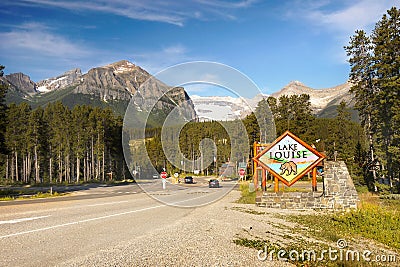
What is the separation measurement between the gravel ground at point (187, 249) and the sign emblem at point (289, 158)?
8.35 metres

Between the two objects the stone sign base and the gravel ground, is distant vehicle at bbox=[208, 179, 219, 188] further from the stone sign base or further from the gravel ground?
the gravel ground

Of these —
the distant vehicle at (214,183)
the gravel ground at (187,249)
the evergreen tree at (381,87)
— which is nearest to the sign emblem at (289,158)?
the distant vehicle at (214,183)

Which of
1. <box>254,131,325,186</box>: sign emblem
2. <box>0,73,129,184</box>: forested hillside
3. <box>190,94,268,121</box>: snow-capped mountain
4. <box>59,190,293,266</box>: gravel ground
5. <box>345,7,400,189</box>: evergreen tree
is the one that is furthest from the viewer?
<box>0,73,129,184</box>: forested hillside

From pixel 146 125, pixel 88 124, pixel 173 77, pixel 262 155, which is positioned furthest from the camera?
pixel 88 124

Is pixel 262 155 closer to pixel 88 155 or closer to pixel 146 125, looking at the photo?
pixel 146 125

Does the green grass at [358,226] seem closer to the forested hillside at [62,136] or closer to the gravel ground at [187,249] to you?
the gravel ground at [187,249]

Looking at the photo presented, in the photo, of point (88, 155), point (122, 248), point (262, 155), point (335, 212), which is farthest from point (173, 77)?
point (88, 155)

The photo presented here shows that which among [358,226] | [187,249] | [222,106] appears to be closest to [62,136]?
[222,106]

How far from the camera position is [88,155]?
8419cm

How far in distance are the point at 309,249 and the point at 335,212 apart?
10142 millimetres

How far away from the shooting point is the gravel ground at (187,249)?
767 cm

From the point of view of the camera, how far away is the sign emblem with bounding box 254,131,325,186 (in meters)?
21.1

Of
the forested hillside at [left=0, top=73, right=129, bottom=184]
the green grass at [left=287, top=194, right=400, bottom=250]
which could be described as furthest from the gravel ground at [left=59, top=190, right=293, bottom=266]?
the forested hillside at [left=0, top=73, right=129, bottom=184]

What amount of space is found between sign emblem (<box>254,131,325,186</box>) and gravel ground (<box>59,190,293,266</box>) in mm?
8347
